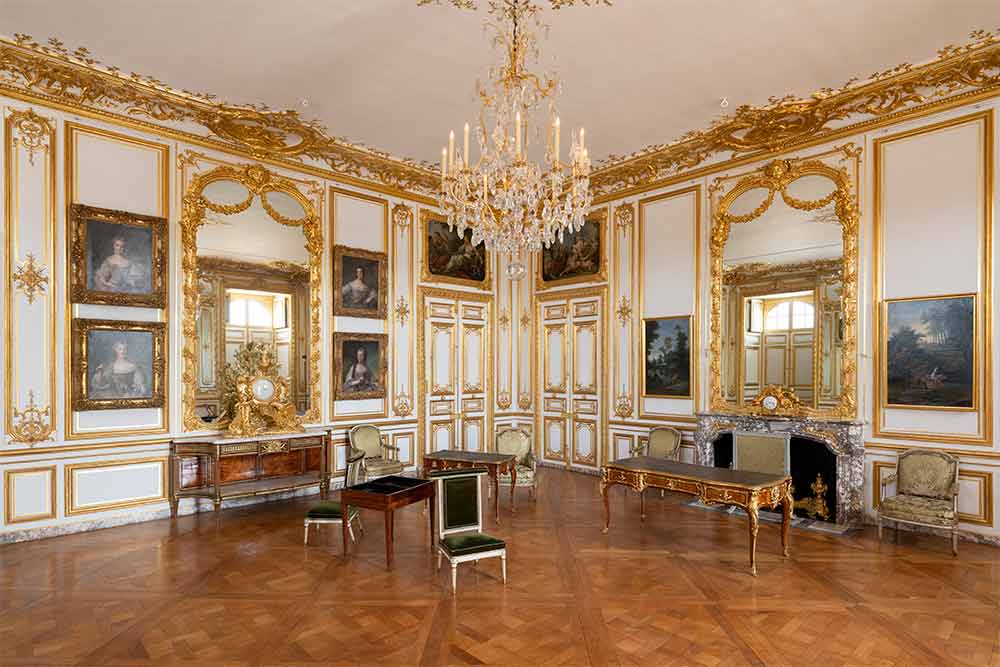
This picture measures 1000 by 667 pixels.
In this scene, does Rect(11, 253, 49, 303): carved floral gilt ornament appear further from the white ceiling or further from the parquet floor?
the parquet floor

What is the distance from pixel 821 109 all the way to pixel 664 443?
502cm

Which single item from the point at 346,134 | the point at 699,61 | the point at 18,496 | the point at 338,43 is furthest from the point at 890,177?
the point at 18,496

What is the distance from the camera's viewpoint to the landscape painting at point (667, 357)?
9086 mm

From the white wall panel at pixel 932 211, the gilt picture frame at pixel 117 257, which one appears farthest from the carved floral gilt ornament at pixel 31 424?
the white wall panel at pixel 932 211

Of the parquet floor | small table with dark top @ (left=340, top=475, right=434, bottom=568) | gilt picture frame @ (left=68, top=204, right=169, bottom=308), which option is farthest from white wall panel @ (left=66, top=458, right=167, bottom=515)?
small table with dark top @ (left=340, top=475, right=434, bottom=568)

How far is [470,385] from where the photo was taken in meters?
11.0

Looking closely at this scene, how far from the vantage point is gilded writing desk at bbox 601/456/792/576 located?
218 inches

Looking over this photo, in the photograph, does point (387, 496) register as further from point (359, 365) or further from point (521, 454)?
point (359, 365)

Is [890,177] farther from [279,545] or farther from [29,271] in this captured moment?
[29,271]

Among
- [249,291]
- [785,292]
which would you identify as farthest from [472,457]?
[785,292]

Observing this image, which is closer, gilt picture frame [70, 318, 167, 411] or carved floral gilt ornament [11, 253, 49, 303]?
carved floral gilt ornament [11, 253, 49, 303]

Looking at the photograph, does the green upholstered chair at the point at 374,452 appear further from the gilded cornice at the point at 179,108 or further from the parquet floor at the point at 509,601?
the gilded cornice at the point at 179,108

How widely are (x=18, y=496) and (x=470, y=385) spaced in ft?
22.0

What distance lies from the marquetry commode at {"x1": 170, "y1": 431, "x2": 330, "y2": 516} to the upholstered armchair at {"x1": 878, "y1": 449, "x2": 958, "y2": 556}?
282 inches
